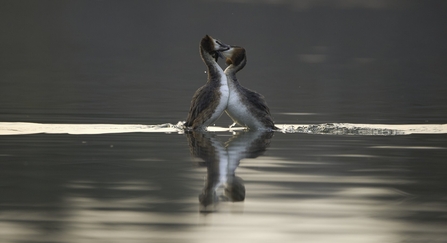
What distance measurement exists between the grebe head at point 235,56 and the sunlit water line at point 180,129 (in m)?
0.98

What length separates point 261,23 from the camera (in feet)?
274

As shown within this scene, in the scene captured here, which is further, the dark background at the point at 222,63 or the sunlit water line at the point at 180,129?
the dark background at the point at 222,63

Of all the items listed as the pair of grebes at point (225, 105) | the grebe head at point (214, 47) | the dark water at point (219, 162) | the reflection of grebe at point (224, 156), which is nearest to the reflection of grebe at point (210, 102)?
the pair of grebes at point (225, 105)

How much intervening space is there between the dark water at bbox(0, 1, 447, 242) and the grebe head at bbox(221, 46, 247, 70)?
1.60 m

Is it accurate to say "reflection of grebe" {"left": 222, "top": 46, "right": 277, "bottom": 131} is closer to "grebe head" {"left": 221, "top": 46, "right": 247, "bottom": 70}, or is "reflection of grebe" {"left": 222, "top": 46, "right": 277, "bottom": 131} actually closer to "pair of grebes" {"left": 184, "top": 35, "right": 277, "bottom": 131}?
"pair of grebes" {"left": 184, "top": 35, "right": 277, "bottom": 131}

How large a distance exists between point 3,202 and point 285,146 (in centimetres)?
532

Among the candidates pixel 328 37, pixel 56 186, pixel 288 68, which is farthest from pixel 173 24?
pixel 56 186

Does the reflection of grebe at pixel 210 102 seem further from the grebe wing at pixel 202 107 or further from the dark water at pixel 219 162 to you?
the dark water at pixel 219 162

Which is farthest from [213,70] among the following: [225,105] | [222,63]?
[222,63]

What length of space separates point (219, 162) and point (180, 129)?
4.26m

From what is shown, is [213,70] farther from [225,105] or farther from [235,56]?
[225,105]

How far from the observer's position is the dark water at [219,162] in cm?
891

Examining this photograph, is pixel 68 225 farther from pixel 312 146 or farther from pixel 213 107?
pixel 213 107

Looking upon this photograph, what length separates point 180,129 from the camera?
54.7 feet
